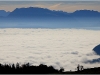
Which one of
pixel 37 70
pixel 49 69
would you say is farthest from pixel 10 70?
pixel 49 69

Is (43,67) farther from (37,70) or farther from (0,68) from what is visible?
(0,68)

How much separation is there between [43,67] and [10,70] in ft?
30.4

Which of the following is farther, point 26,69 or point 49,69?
point 49,69

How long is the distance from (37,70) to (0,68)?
9964 mm

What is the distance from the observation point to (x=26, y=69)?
191ft

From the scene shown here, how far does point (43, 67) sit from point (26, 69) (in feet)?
18.3

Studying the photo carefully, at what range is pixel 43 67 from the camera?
61500 millimetres

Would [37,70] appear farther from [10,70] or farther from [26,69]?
[10,70]

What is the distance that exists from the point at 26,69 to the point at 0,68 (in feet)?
22.5

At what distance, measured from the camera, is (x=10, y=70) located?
6003 centimetres

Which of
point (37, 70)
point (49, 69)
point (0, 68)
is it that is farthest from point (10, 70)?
point (49, 69)

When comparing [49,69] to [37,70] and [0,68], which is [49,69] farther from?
[0,68]

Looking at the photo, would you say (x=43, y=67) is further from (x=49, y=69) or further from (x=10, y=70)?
(x=10, y=70)

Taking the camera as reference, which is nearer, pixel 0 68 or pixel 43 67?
pixel 0 68
